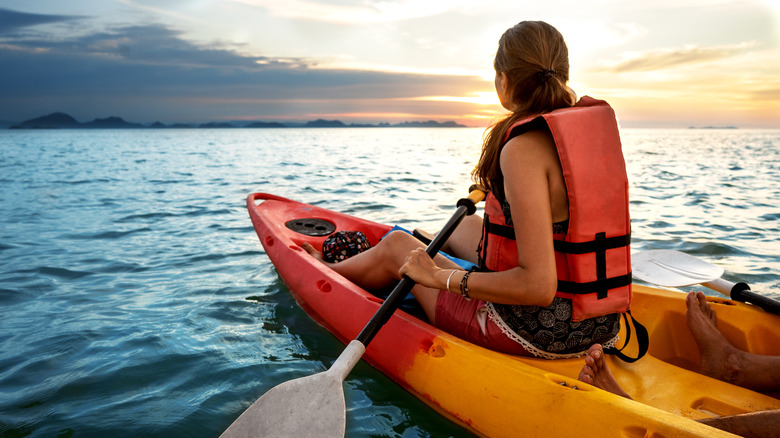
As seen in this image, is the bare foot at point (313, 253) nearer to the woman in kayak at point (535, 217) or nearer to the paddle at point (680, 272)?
the woman in kayak at point (535, 217)

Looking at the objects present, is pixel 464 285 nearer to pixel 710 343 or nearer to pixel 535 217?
pixel 535 217

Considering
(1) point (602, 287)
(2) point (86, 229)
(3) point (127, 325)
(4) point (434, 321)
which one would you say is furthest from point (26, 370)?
(2) point (86, 229)

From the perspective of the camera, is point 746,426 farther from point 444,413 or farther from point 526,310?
point 444,413

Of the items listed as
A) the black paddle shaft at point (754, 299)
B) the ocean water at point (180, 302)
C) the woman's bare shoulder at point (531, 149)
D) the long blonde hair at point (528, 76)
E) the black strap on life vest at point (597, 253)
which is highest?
the long blonde hair at point (528, 76)

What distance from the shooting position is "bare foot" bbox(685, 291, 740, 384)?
2361 mm

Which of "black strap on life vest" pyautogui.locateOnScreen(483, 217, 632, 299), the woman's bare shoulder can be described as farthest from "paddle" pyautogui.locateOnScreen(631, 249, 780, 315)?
the woman's bare shoulder

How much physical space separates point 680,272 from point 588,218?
5.17ft

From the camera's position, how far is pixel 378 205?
342 inches

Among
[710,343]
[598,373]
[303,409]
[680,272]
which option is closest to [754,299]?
[710,343]

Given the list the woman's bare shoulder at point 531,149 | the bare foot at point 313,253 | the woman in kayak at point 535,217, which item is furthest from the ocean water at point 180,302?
the woman's bare shoulder at point 531,149

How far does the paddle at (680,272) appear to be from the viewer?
2761 millimetres

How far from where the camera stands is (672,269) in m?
3.21

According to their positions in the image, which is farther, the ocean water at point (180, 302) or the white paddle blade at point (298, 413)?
the ocean water at point (180, 302)

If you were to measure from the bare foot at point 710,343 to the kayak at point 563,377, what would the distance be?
2.4 inches
